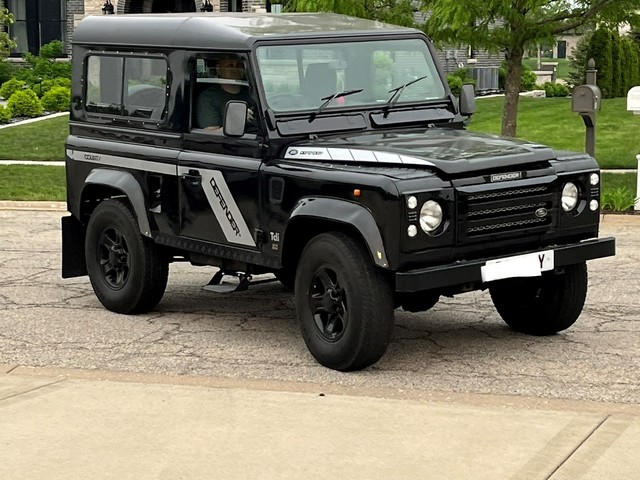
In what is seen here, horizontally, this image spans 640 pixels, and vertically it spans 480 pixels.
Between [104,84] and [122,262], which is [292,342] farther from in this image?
[104,84]

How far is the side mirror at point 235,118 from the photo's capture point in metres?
8.48

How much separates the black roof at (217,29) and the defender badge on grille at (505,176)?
183 centimetres

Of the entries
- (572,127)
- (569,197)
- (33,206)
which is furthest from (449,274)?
(572,127)

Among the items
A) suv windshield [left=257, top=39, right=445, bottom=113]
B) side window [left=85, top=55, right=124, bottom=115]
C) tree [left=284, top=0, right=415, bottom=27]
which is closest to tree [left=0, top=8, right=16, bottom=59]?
tree [left=284, top=0, right=415, bottom=27]

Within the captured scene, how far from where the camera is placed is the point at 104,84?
399 inches

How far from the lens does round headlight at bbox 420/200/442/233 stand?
757 cm

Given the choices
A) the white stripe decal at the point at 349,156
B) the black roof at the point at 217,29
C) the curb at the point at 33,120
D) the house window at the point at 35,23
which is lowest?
the curb at the point at 33,120

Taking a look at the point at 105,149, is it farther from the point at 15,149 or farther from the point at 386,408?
the point at 15,149

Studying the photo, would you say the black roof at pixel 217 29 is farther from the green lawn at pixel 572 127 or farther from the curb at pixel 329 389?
the green lawn at pixel 572 127

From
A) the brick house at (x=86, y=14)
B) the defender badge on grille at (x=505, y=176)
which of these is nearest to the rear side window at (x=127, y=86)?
the defender badge on grille at (x=505, y=176)

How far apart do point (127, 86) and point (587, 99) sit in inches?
258

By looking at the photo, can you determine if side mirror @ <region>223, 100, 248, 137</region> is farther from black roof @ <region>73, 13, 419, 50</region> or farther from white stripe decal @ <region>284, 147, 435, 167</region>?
black roof @ <region>73, 13, 419, 50</region>

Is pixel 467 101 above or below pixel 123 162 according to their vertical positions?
above

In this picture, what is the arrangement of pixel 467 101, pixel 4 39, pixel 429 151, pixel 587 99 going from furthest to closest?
pixel 4 39 < pixel 587 99 < pixel 467 101 < pixel 429 151
